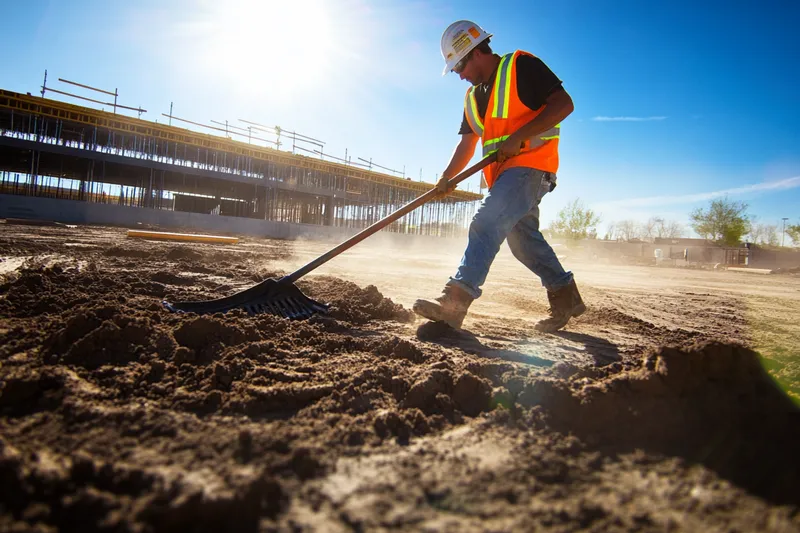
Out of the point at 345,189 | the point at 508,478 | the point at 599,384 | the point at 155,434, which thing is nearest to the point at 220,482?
the point at 155,434

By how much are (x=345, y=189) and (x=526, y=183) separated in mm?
27041

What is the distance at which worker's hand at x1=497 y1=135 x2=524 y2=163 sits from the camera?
2527 millimetres

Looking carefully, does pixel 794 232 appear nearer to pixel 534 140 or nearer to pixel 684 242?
pixel 684 242

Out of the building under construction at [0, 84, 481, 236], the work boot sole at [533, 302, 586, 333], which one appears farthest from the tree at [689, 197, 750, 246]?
the work boot sole at [533, 302, 586, 333]

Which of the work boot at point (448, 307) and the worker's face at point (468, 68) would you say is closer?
the work boot at point (448, 307)

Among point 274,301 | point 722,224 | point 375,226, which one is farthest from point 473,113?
point 722,224

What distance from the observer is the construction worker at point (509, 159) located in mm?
2422

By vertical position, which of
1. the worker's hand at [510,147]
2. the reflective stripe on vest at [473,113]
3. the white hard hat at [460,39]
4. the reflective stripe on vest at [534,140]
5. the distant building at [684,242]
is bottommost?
the worker's hand at [510,147]

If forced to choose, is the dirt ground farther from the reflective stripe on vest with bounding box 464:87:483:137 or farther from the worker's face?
the worker's face

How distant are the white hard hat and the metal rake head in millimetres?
1938

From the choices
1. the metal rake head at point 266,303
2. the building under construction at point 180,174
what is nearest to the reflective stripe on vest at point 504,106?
the metal rake head at point 266,303

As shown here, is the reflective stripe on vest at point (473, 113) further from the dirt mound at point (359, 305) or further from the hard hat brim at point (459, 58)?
the dirt mound at point (359, 305)

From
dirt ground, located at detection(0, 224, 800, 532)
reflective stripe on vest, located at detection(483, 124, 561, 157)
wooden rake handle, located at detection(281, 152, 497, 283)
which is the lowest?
dirt ground, located at detection(0, 224, 800, 532)

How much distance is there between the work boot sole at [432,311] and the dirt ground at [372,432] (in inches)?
8.4
